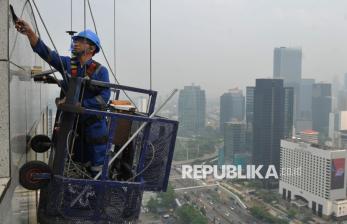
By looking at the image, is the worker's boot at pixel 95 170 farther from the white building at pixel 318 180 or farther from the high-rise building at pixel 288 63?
the high-rise building at pixel 288 63

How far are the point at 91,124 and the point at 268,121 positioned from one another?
28.7 metres

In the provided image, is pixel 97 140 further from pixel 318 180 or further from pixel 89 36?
pixel 318 180

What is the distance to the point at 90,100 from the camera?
1386 millimetres

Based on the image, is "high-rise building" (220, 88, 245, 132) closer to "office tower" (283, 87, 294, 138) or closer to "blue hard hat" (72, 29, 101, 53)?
"office tower" (283, 87, 294, 138)

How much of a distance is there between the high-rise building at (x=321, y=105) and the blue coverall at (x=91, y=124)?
37589mm

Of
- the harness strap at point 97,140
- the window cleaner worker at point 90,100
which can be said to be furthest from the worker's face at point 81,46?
the harness strap at point 97,140

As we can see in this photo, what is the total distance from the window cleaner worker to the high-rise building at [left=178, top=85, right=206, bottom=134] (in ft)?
107

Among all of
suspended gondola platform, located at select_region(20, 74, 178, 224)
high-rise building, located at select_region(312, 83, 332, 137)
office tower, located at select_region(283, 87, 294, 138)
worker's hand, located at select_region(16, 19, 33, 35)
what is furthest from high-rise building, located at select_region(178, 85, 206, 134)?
worker's hand, located at select_region(16, 19, 33, 35)

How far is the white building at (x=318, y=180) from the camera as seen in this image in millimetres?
21438

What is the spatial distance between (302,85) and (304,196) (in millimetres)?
21910

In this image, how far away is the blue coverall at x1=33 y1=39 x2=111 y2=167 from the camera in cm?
139

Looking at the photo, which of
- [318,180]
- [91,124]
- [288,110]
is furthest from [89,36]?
[288,110]

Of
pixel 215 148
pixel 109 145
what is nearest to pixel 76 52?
pixel 109 145

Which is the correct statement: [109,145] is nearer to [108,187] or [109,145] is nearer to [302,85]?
[108,187]
